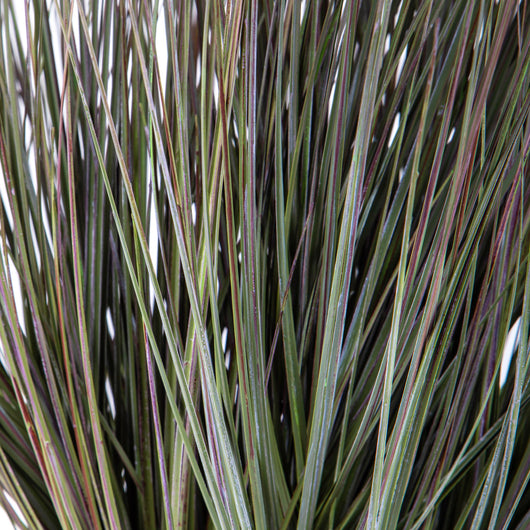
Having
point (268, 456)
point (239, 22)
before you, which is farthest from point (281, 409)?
point (239, 22)

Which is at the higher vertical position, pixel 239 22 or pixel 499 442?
pixel 239 22

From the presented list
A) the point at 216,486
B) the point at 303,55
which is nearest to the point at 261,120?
the point at 303,55

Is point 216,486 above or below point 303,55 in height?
below

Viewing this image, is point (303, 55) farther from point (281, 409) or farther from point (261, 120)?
point (281, 409)

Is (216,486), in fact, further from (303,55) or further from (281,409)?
(303,55)

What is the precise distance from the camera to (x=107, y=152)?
0.72 ft

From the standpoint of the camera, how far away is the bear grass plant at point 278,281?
165 mm

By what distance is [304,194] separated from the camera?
206 millimetres

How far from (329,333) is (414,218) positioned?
0.06m

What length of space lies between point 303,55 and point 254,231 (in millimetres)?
88

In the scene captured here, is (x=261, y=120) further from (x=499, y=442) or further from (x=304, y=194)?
(x=499, y=442)

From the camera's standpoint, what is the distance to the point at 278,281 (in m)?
0.20

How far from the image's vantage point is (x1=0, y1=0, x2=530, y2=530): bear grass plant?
0.16m

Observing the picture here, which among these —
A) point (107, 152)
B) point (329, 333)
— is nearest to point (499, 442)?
point (329, 333)
